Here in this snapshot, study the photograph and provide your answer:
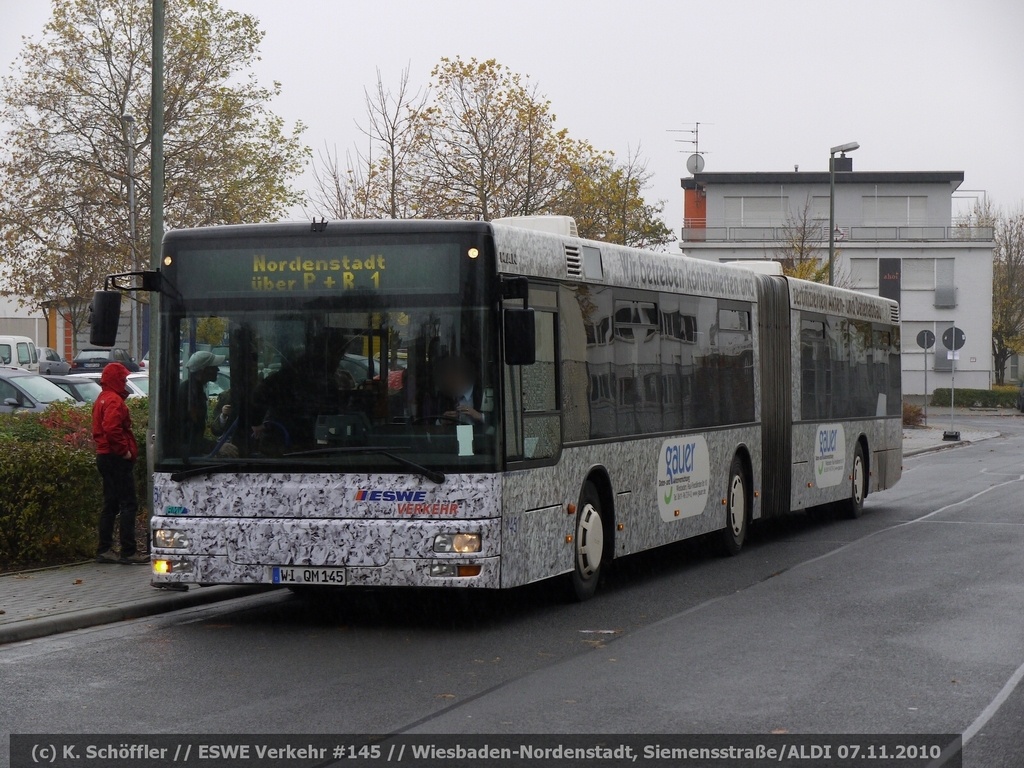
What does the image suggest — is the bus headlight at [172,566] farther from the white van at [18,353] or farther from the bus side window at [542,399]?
the white van at [18,353]

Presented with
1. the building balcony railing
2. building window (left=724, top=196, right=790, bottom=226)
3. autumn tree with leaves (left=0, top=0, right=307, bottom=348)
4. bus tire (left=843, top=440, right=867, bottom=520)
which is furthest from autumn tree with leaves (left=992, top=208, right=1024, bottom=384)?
bus tire (left=843, top=440, right=867, bottom=520)

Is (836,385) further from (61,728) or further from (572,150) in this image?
(572,150)

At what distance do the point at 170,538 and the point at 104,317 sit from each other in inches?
64.8

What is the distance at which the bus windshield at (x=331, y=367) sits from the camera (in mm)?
10078

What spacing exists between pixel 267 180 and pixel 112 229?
4.88 m

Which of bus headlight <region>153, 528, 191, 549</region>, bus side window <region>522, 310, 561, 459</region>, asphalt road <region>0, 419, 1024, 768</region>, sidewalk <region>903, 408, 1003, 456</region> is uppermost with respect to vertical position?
bus side window <region>522, 310, 561, 459</region>

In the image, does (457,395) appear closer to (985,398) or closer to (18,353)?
(18,353)

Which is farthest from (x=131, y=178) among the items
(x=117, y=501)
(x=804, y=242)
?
(x=117, y=501)

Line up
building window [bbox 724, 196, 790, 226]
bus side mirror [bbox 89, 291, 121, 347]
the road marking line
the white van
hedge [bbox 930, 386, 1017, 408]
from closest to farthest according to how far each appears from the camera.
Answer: the road marking line < bus side mirror [bbox 89, 291, 121, 347] < the white van < hedge [bbox 930, 386, 1017, 408] < building window [bbox 724, 196, 790, 226]

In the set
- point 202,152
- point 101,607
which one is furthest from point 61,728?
point 202,152

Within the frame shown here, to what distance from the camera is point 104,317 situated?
1066 cm

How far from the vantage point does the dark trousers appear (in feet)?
43.5

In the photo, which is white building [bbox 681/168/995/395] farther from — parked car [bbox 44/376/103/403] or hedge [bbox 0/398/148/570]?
hedge [bbox 0/398/148/570]

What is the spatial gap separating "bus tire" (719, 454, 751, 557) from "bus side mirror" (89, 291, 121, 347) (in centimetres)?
686
